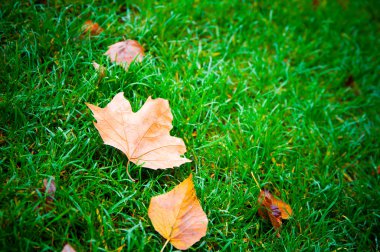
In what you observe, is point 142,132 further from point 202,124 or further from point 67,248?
point 67,248

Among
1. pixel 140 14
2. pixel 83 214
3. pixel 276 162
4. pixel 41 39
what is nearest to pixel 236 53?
pixel 140 14

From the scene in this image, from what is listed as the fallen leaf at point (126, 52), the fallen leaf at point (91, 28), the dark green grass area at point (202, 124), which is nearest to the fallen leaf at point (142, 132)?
the dark green grass area at point (202, 124)

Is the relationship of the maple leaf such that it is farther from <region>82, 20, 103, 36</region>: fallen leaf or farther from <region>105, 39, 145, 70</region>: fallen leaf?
<region>82, 20, 103, 36</region>: fallen leaf

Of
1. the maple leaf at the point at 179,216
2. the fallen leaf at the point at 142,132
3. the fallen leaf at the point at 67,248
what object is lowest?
the fallen leaf at the point at 67,248

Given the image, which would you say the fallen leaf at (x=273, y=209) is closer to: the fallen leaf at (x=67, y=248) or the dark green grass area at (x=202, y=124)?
the dark green grass area at (x=202, y=124)

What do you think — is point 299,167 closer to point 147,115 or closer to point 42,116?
point 147,115

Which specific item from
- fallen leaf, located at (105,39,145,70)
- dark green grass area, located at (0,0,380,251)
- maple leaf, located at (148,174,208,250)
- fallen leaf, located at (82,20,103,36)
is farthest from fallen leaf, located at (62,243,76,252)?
fallen leaf, located at (82,20,103,36)
